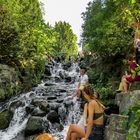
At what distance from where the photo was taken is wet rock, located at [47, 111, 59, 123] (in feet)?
49.0

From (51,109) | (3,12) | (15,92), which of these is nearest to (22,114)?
(51,109)

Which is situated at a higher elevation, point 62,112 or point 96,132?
point 96,132

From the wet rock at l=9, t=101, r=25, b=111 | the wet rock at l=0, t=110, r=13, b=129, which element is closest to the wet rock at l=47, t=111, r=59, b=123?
the wet rock at l=0, t=110, r=13, b=129

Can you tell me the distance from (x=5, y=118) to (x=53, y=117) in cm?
273

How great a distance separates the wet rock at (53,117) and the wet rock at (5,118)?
2.32 m

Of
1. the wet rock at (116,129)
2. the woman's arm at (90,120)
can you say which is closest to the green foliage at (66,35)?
the woman's arm at (90,120)

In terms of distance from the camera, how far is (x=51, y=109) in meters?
16.1

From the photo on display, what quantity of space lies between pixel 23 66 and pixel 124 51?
8.15 metres

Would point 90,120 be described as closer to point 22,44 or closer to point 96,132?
point 96,132

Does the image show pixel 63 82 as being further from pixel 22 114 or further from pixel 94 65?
pixel 22 114

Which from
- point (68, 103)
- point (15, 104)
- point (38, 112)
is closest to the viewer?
point (38, 112)

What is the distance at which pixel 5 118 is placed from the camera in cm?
1628

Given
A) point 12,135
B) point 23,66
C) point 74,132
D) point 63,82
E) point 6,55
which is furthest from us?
point 63,82

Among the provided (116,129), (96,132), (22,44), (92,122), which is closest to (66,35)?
(22,44)
